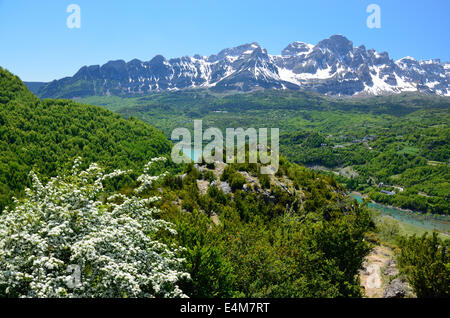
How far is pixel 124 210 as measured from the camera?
8898mm

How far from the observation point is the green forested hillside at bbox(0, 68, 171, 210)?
56062 millimetres

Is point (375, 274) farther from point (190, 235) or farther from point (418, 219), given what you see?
point (418, 219)

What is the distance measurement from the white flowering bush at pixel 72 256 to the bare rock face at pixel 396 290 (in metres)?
11.9

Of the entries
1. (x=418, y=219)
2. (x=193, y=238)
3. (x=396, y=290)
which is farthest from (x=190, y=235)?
(x=418, y=219)

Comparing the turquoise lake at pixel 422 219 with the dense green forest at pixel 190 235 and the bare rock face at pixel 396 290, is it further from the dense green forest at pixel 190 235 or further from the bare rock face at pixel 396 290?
the bare rock face at pixel 396 290

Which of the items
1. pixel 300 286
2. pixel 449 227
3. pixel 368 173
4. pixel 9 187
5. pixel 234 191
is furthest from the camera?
pixel 368 173

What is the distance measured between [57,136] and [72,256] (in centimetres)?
7491

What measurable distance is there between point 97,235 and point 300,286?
8257 mm

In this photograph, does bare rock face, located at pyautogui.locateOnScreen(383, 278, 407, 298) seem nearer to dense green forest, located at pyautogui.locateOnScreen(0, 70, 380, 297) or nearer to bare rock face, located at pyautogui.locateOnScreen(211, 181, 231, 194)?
dense green forest, located at pyautogui.locateOnScreen(0, 70, 380, 297)

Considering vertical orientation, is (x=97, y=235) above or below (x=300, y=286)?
above

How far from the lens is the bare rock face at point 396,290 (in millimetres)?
12898
